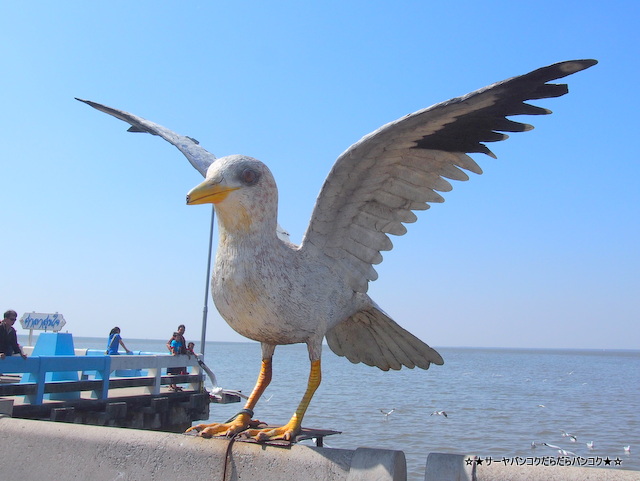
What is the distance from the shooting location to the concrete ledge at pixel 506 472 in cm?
245

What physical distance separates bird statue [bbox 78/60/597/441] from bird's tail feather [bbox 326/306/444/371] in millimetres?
11

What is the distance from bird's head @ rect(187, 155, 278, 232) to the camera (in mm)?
3574

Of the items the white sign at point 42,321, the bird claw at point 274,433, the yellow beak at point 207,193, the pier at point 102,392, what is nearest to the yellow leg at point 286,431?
the bird claw at point 274,433

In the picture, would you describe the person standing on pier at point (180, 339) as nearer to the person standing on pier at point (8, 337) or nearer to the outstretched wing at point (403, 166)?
the person standing on pier at point (8, 337)

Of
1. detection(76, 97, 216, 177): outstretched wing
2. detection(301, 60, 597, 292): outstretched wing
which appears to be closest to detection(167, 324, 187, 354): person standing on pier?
detection(76, 97, 216, 177): outstretched wing

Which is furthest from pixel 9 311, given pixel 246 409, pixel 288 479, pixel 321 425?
pixel 321 425

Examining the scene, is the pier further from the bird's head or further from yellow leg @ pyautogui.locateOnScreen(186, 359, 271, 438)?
the bird's head

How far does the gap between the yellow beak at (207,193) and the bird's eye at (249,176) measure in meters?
0.10

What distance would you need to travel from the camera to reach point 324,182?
3.90m

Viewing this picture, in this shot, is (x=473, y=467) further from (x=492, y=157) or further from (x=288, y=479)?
(x=492, y=157)

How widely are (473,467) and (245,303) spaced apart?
164 centimetres

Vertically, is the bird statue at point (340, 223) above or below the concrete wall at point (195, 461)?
above

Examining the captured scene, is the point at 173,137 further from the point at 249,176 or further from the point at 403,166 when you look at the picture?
the point at 403,166

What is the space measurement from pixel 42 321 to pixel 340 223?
44.8 feet
